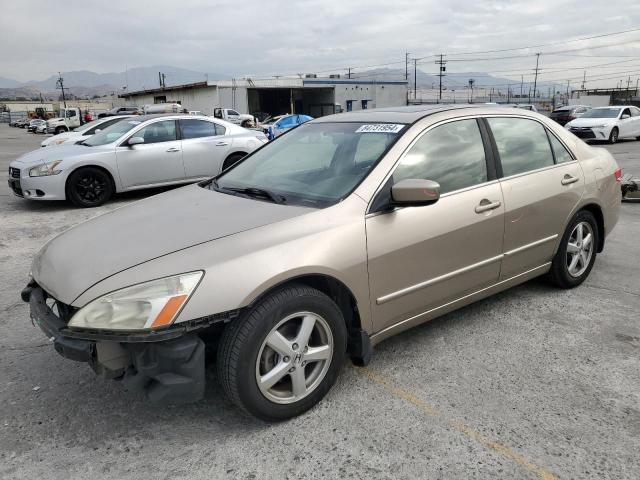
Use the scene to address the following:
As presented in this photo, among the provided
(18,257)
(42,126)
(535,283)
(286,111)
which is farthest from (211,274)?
(286,111)

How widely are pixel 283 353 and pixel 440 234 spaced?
1218mm

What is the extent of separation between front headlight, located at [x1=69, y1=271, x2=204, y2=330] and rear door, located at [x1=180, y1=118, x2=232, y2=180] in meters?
7.19

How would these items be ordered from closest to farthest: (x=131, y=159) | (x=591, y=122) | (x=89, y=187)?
(x=89, y=187)
(x=131, y=159)
(x=591, y=122)

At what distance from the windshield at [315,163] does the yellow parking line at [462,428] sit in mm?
1080

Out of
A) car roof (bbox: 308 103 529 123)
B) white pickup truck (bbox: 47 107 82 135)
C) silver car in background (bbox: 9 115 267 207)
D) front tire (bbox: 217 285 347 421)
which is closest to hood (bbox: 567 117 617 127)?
silver car in background (bbox: 9 115 267 207)

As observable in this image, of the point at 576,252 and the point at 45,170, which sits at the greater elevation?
the point at 45,170

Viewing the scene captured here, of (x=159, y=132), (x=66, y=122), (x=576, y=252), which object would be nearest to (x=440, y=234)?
(x=576, y=252)

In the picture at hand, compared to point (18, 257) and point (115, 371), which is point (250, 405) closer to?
point (115, 371)

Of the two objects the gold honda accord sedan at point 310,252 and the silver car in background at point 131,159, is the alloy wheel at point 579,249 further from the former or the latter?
the silver car in background at point 131,159

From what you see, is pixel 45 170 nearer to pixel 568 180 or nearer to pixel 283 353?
pixel 283 353

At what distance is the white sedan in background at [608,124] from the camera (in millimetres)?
18562

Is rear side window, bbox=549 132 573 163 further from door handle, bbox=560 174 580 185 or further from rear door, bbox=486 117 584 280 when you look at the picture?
door handle, bbox=560 174 580 185

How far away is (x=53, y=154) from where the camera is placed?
817 cm

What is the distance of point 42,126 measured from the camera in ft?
147
